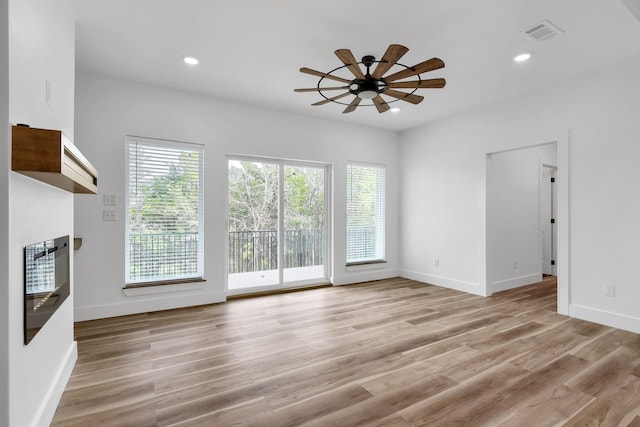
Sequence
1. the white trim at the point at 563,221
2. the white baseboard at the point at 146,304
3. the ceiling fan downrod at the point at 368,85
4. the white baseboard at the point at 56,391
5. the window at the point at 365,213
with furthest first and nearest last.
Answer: the window at the point at 365,213 → the white trim at the point at 563,221 → the white baseboard at the point at 146,304 → the ceiling fan downrod at the point at 368,85 → the white baseboard at the point at 56,391

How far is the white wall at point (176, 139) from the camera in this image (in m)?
3.64

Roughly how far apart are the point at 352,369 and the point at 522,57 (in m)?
3.33

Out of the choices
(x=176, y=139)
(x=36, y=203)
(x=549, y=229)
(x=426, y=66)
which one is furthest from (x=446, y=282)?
(x=36, y=203)

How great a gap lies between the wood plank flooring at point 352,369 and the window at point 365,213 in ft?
5.97

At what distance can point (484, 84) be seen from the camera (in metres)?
3.92

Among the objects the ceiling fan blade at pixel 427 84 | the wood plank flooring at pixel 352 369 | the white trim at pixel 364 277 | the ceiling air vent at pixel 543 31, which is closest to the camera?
the wood plank flooring at pixel 352 369

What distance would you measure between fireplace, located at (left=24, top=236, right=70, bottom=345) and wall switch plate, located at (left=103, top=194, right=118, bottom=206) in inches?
64.5

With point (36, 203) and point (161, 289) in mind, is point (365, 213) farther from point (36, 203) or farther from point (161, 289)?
point (36, 203)

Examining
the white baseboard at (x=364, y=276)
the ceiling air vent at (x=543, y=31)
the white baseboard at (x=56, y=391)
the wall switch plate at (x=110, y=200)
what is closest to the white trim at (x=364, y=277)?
the white baseboard at (x=364, y=276)

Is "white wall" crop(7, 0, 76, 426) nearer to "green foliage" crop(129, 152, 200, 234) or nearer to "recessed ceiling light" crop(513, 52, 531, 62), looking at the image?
"green foliage" crop(129, 152, 200, 234)

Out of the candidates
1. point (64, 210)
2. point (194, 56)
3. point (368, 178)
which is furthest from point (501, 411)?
point (368, 178)

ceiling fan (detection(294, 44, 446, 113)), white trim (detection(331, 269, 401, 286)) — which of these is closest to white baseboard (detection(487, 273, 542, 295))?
white trim (detection(331, 269, 401, 286))

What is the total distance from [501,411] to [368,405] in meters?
0.80

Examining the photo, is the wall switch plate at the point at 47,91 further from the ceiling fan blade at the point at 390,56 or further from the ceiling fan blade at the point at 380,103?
the ceiling fan blade at the point at 380,103
